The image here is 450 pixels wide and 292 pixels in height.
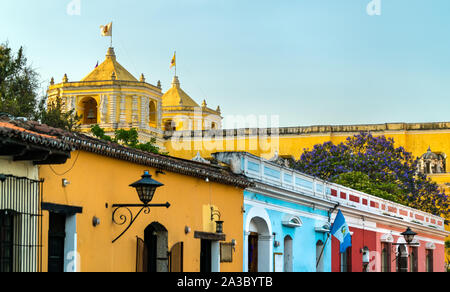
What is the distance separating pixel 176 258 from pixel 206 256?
1.98m

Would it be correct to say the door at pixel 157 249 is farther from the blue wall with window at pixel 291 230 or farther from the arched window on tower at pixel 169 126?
the arched window on tower at pixel 169 126

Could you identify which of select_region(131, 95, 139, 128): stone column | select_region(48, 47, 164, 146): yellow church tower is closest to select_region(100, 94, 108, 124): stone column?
select_region(48, 47, 164, 146): yellow church tower

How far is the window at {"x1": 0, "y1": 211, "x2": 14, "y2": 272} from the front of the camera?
1117 cm

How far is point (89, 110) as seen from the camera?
188ft

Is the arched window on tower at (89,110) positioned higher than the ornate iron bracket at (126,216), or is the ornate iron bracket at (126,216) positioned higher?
the arched window on tower at (89,110)

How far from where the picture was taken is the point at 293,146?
197ft

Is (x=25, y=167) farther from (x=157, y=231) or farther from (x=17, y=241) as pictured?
(x=157, y=231)

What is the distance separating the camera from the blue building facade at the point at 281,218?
64.5 feet

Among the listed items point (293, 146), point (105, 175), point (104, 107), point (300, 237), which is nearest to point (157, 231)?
point (105, 175)

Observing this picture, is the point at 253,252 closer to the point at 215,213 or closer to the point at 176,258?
the point at 215,213

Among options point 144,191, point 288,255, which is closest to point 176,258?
point 144,191

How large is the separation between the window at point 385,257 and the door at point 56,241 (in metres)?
18.3

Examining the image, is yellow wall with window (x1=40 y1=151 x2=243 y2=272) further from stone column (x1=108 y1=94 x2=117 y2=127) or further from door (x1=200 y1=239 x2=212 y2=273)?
stone column (x1=108 y1=94 x2=117 y2=127)

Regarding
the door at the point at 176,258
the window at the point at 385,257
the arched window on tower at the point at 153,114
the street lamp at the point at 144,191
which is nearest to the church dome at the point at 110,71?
the arched window on tower at the point at 153,114
